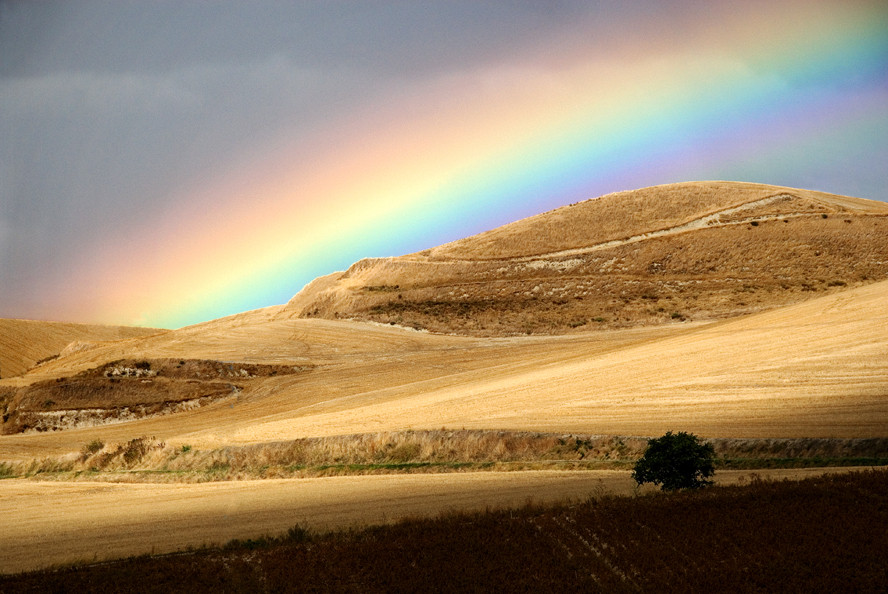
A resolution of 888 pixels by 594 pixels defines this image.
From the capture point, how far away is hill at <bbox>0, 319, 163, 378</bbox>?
343 ft

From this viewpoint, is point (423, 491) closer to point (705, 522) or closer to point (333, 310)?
point (705, 522)

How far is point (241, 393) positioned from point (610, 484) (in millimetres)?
39350

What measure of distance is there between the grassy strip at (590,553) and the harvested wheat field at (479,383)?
156 inches

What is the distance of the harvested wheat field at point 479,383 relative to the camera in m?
24.0

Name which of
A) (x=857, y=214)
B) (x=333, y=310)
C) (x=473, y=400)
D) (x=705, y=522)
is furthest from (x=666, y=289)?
(x=705, y=522)

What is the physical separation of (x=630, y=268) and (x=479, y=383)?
40.6 m

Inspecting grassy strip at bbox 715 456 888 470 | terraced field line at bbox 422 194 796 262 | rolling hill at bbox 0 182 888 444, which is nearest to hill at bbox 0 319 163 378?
rolling hill at bbox 0 182 888 444

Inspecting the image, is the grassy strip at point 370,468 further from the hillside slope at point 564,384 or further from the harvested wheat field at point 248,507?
the hillside slope at point 564,384

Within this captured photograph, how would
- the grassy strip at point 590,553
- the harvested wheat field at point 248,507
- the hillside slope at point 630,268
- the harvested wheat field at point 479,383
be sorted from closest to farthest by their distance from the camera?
the grassy strip at point 590,553
the harvested wheat field at point 248,507
the harvested wheat field at point 479,383
the hillside slope at point 630,268

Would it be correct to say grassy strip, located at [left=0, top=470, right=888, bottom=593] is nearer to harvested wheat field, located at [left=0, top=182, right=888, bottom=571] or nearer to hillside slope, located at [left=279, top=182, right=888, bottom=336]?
harvested wheat field, located at [left=0, top=182, right=888, bottom=571]

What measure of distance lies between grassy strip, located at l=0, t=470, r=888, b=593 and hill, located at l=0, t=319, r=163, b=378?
319 ft

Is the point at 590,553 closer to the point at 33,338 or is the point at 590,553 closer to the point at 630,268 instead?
the point at 630,268

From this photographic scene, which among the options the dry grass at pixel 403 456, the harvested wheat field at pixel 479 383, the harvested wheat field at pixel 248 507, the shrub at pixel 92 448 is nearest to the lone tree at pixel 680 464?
the harvested wheat field at pixel 248 507

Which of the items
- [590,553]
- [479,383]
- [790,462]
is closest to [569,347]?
→ [479,383]
